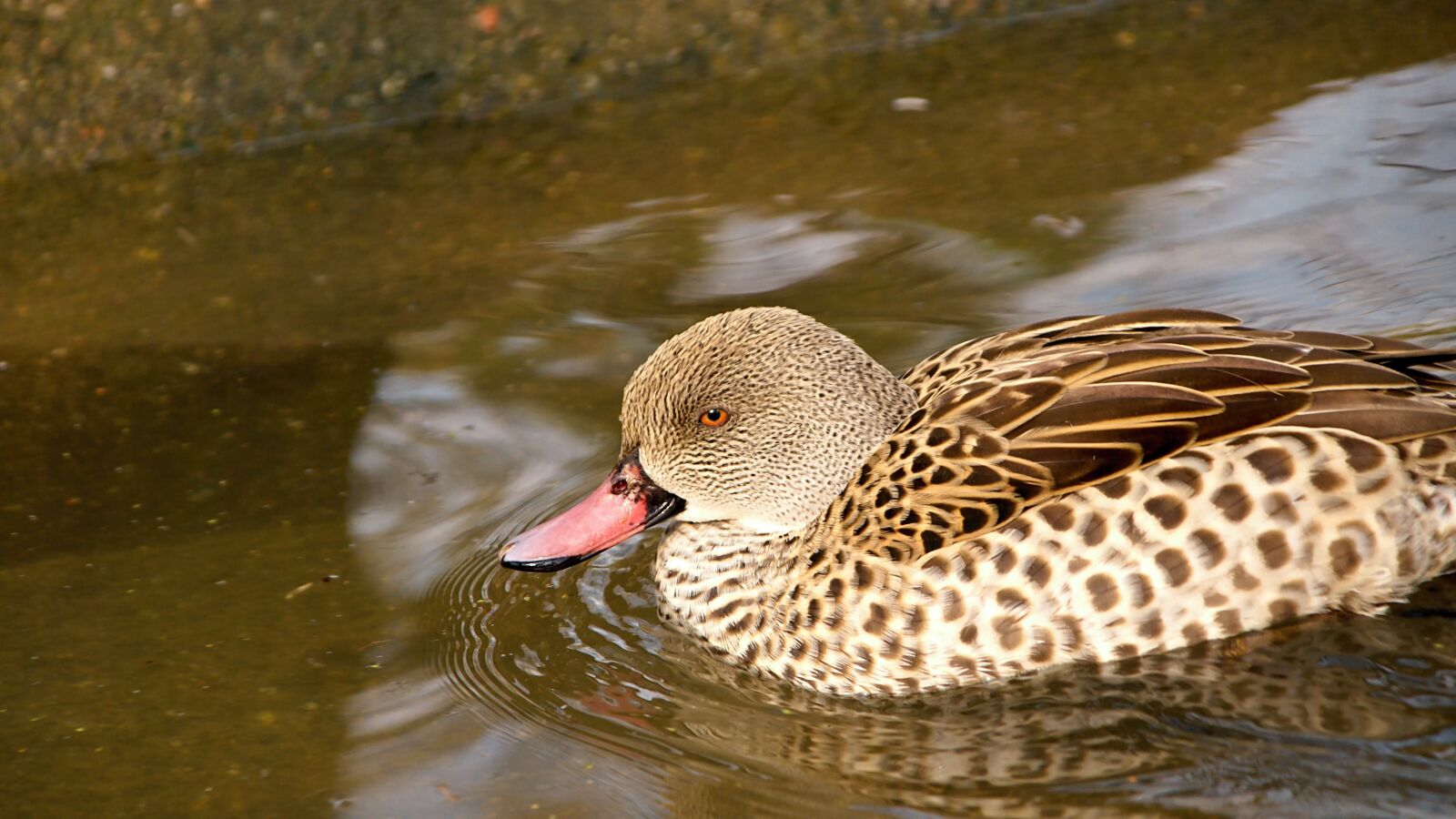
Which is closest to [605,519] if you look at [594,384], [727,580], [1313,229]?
[727,580]

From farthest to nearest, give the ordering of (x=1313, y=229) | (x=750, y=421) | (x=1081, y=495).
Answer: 1. (x=1313, y=229)
2. (x=750, y=421)
3. (x=1081, y=495)

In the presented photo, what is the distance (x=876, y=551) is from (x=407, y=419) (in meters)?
2.07

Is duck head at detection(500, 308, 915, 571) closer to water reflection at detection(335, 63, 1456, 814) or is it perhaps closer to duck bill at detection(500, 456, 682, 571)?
duck bill at detection(500, 456, 682, 571)

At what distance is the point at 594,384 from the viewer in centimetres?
623

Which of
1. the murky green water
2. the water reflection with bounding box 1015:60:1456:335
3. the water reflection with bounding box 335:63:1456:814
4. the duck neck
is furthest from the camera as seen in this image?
the water reflection with bounding box 1015:60:1456:335

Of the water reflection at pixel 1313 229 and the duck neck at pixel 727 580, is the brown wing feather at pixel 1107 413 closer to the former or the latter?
the duck neck at pixel 727 580

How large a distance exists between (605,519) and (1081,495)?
55.7 inches

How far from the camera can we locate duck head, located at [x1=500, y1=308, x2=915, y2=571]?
4977 millimetres

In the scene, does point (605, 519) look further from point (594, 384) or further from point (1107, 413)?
point (1107, 413)

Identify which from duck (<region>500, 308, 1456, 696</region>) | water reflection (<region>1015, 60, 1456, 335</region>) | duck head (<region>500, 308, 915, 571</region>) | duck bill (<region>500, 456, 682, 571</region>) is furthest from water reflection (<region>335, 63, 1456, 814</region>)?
duck head (<region>500, 308, 915, 571</region>)

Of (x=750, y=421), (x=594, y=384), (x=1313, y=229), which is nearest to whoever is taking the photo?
(x=750, y=421)

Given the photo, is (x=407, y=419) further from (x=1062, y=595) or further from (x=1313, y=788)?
(x=1313, y=788)

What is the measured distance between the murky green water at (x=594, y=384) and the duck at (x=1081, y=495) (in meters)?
0.13

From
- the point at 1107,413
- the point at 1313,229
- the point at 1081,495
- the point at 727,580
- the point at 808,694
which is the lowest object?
the point at 808,694
